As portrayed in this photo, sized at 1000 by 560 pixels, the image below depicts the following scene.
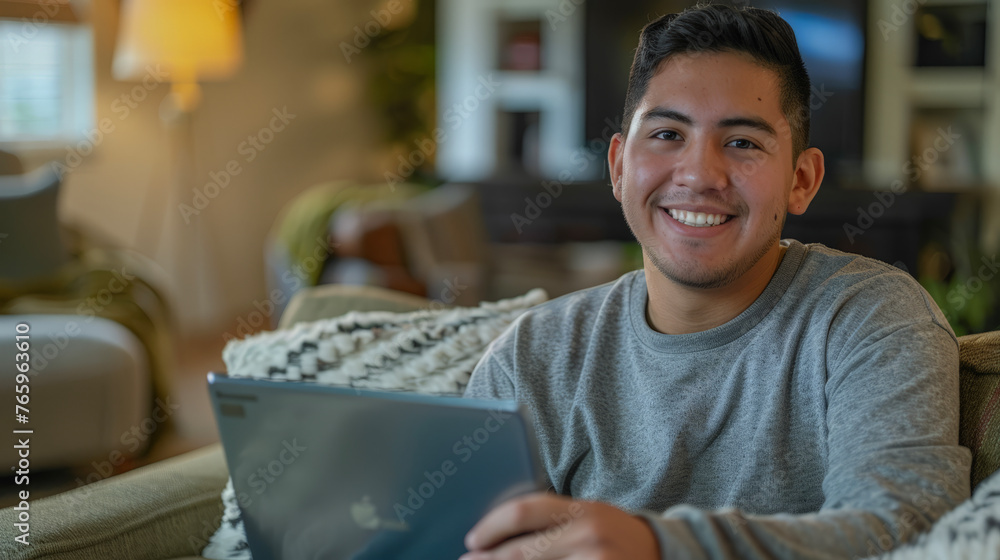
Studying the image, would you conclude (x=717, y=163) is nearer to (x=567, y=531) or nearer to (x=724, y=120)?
(x=724, y=120)

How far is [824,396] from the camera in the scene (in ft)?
3.32

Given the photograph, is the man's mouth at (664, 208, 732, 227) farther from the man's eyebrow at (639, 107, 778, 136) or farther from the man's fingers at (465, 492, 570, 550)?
the man's fingers at (465, 492, 570, 550)

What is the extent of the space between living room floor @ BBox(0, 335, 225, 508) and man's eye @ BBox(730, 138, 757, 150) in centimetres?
216

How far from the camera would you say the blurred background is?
2.88 metres

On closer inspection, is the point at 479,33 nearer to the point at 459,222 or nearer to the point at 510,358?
the point at 459,222

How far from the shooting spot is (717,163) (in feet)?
3.59

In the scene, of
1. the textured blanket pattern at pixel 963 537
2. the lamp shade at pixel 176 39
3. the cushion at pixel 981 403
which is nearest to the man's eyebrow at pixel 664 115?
Result: the cushion at pixel 981 403

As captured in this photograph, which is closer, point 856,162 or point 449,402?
point 449,402

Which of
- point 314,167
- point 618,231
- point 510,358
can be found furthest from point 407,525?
point 314,167

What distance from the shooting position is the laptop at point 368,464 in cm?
75

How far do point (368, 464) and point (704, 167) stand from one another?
21.2 inches

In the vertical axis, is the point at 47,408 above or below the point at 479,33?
below

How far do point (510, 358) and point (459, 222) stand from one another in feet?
9.41

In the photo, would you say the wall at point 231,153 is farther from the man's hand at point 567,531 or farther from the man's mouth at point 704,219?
the man's hand at point 567,531
